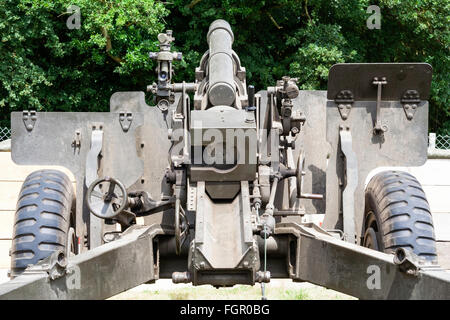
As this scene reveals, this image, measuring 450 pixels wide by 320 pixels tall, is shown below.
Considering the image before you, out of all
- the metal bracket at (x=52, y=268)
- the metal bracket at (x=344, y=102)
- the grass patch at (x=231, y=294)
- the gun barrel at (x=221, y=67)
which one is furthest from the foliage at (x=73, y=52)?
the metal bracket at (x=52, y=268)

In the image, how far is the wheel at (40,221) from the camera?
17.5 ft

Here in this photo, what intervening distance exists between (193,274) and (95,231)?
71.0 inches

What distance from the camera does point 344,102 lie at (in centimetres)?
649

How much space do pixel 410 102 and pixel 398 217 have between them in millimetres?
1294

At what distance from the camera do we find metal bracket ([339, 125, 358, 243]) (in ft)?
20.2

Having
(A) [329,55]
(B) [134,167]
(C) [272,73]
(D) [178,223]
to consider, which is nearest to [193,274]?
(D) [178,223]

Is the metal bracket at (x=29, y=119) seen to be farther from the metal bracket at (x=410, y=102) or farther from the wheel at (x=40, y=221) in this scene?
the metal bracket at (x=410, y=102)

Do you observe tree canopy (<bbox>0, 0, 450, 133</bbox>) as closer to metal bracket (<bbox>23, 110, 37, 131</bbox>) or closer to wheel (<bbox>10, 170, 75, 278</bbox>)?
metal bracket (<bbox>23, 110, 37, 131</bbox>)

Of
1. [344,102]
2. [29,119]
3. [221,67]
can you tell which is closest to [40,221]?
[29,119]

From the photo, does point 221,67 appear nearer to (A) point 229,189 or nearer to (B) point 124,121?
(B) point 124,121

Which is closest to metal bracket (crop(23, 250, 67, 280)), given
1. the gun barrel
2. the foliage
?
the gun barrel

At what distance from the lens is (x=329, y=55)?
16.1 m

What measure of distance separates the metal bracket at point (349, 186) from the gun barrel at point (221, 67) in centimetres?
112

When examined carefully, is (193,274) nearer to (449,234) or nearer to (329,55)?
(449,234)
